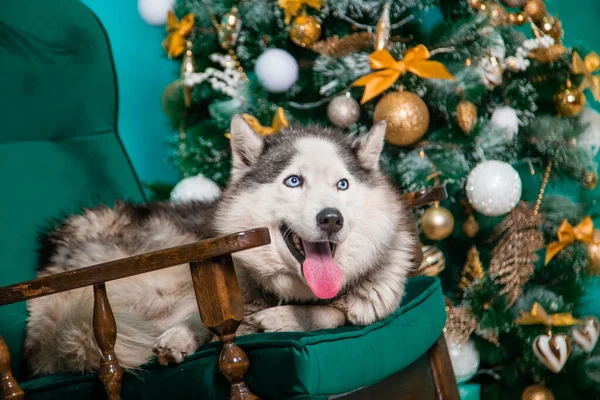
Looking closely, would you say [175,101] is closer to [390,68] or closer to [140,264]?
[390,68]

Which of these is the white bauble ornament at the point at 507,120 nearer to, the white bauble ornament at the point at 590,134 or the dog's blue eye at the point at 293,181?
the white bauble ornament at the point at 590,134

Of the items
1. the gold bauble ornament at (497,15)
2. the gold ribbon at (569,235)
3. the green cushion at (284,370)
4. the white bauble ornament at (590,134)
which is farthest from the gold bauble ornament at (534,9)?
the green cushion at (284,370)

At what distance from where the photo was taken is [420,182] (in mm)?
2424

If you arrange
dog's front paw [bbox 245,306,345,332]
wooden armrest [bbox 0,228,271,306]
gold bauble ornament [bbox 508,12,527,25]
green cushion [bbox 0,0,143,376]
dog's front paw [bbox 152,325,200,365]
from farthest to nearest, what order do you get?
1. gold bauble ornament [bbox 508,12,527,25]
2. green cushion [bbox 0,0,143,376]
3. dog's front paw [bbox 245,306,345,332]
4. dog's front paw [bbox 152,325,200,365]
5. wooden armrest [bbox 0,228,271,306]

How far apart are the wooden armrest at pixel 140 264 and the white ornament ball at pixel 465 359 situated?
60.8 inches

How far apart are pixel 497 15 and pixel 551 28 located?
32 cm

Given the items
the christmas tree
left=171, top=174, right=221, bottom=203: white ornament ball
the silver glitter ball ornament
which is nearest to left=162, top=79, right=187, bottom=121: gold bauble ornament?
the christmas tree

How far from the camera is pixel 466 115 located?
240 centimetres

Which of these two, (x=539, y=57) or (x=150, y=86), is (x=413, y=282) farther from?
(x=150, y=86)

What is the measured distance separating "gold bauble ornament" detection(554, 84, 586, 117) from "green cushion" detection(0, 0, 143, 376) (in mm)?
1632

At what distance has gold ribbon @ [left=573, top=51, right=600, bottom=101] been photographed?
2.68 meters

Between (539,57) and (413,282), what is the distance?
1.14m

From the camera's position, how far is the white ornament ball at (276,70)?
2.42m

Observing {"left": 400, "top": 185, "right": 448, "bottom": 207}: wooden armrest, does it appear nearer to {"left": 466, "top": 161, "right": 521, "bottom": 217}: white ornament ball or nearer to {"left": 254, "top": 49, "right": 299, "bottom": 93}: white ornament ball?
{"left": 466, "top": 161, "right": 521, "bottom": 217}: white ornament ball
